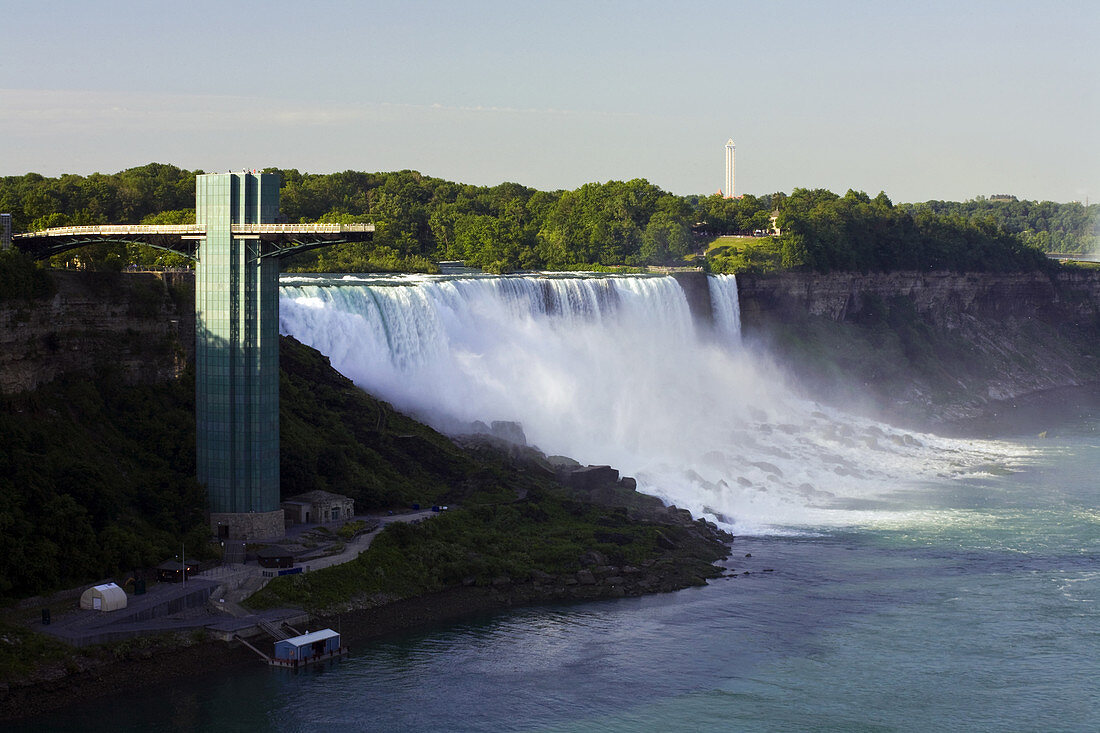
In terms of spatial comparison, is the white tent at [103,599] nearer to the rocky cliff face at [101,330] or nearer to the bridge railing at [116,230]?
the rocky cliff face at [101,330]

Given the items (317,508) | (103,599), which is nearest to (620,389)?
(317,508)

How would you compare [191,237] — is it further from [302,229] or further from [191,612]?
[191,612]

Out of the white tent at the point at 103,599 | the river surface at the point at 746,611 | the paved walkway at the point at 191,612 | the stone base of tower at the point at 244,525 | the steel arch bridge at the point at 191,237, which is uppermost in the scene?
the steel arch bridge at the point at 191,237

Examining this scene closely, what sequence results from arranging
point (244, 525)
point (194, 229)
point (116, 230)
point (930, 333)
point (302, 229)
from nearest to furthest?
1. point (302, 229)
2. point (194, 229)
3. point (244, 525)
4. point (116, 230)
5. point (930, 333)

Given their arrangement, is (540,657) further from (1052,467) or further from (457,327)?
(1052,467)

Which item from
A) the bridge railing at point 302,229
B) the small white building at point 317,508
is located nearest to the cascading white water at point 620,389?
the small white building at point 317,508

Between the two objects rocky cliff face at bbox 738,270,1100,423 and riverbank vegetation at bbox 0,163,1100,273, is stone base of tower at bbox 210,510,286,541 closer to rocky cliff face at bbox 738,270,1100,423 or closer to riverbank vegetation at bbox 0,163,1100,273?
riverbank vegetation at bbox 0,163,1100,273
